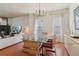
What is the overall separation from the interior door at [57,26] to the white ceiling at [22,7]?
0.17 m

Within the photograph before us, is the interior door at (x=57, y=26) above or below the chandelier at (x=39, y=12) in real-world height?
below

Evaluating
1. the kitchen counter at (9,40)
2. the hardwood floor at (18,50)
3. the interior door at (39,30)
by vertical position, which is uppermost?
the interior door at (39,30)

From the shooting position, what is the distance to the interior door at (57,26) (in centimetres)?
212

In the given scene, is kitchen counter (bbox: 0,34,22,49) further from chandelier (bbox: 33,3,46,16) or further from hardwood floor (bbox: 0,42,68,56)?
chandelier (bbox: 33,3,46,16)

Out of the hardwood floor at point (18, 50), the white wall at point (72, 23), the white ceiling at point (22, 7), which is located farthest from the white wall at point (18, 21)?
the white wall at point (72, 23)

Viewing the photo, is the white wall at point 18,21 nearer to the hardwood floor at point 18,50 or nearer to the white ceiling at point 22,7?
the white ceiling at point 22,7

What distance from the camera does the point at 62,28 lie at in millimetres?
2111

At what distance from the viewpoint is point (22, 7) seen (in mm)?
2115

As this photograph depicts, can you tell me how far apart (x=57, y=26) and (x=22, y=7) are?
704mm

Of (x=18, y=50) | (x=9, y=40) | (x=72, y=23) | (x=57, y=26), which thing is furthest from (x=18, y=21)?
(x=72, y=23)

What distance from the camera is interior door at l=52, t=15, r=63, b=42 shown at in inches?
83.3

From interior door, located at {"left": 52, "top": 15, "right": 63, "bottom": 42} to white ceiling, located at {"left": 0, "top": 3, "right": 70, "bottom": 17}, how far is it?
0.17 meters

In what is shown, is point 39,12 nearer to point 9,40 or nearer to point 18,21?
point 18,21

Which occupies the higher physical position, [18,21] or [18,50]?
[18,21]
